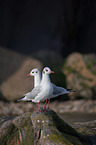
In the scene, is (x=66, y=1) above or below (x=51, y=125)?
above

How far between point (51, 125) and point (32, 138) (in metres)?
0.22

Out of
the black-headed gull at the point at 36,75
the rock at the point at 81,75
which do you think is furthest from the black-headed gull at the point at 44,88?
the rock at the point at 81,75

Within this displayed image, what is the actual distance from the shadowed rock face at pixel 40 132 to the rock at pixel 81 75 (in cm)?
448

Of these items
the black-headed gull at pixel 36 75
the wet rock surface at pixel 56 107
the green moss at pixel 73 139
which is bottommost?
the green moss at pixel 73 139

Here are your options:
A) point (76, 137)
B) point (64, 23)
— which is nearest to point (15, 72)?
point (64, 23)

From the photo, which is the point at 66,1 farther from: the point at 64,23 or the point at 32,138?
the point at 32,138

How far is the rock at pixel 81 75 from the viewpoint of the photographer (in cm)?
704

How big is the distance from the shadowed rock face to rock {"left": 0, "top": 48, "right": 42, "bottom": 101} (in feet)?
13.8

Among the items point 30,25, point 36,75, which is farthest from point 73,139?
point 30,25

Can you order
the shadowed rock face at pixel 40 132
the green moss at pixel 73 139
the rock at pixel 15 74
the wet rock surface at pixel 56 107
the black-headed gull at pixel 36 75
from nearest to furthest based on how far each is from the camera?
1. the shadowed rock face at pixel 40 132
2. the green moss at pixel 73 139
3. the black-headed gull at pixel 36 75
4. the wet rock surface at pixel 56 107
5. the rock at pixel 15 74

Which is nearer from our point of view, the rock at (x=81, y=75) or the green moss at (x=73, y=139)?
the green moss at (x=73, y=139)

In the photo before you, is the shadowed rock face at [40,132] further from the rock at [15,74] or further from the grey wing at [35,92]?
the rock at [15,74]

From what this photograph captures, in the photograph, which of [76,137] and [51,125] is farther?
[76,137]

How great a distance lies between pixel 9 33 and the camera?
44.7 ft
